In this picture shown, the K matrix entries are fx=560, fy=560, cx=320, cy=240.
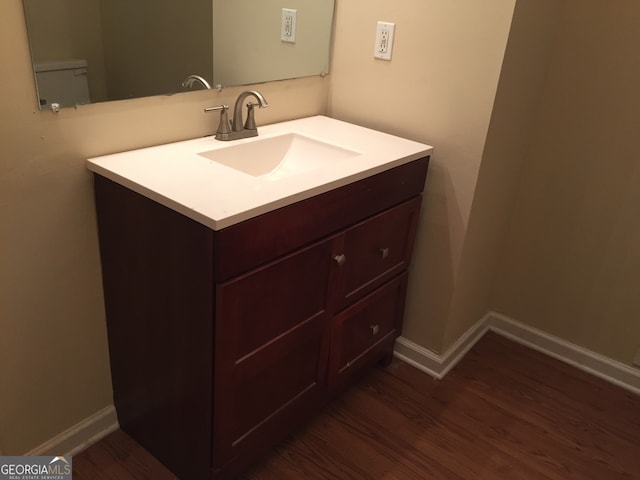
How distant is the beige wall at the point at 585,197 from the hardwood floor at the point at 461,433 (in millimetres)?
240

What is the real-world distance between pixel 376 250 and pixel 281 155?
430 millimetres

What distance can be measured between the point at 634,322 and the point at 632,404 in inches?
11.8

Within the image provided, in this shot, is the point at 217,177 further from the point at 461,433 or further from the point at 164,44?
the point at 461,433

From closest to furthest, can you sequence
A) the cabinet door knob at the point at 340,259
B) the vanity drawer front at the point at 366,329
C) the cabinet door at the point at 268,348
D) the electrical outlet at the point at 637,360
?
the cabinet door at the point at 268,348 < the cabinet door knob at the point at 340,259 < the vanity drawer front at the point at 366,329 < the electrical outlet at the point at 637,360

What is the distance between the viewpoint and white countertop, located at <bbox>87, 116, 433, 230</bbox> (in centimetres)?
121

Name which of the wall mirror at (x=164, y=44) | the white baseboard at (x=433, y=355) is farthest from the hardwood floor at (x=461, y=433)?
the wall mirror at (x=164, y=44)

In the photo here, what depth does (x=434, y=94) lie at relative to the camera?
1769 mm

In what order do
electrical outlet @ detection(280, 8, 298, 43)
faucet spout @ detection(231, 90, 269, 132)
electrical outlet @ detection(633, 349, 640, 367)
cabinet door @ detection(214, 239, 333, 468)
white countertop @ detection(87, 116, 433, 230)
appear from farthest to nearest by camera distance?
electrical outlet @ detection(633, 349, 640, 367) → electrical outlet @ detection(280, 8, 298, 43) → faucet spout @ detection(231, 90, 269, 132) → cabinet door @ detection(214, 239, 333, 468) → white countertop @ detection(87, 116, 433, 230)

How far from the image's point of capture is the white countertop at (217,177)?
47.4 inches

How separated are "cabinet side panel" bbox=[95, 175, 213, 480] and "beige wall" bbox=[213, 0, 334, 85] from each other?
54 centimetres

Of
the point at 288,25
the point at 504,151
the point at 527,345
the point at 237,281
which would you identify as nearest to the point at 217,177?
the point at 237,281

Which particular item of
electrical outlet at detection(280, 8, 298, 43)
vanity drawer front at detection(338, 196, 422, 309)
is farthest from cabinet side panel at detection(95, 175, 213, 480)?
electrical outlet at detection(280, 8, 298, 43)

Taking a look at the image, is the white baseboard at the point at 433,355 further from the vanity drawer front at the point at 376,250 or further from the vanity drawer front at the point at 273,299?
the vanity drawer front at the point at 273,299

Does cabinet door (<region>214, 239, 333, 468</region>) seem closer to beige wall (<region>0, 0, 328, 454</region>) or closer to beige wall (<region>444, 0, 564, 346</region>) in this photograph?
beige wall (<region>0, 0, 328, 454</region>)
